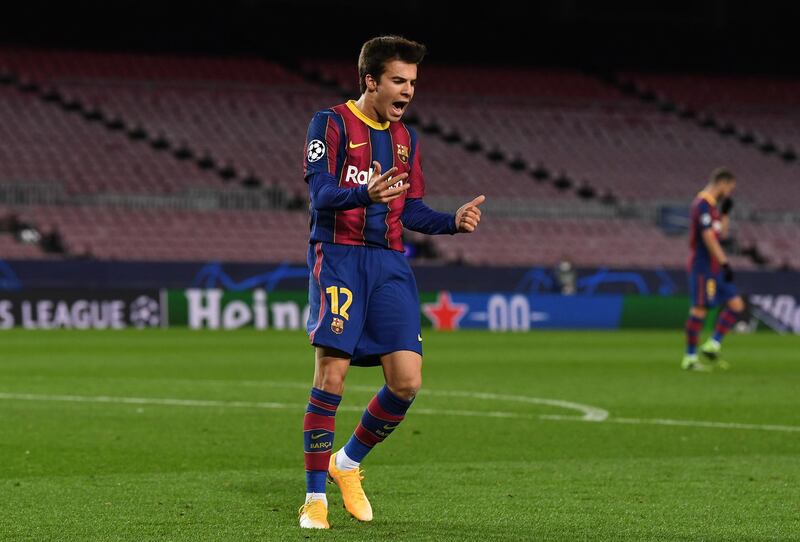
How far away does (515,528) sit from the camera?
6023 mm

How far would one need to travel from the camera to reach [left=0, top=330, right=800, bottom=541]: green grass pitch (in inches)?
241

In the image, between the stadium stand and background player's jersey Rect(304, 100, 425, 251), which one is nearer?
background player's jersey Rect(304, 100, 425, 251)

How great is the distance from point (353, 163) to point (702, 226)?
10.6m

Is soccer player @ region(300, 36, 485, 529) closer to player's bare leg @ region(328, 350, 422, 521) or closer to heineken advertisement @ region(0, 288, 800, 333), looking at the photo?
player's bare leg @ region(328, 350, 422, 521)

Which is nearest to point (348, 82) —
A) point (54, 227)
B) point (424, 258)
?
point (424, 258)

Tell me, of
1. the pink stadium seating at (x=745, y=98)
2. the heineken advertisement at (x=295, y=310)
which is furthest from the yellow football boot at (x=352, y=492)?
the pink stadium seating at (x=745, y=98)

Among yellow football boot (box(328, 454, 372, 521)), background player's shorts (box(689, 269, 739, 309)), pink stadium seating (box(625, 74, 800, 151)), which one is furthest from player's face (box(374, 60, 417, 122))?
pink stadium seating (box(625, 74, 800, 151))

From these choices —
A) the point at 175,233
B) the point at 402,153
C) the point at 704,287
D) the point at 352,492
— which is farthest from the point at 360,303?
the point at 175,233

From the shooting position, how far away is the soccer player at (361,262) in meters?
6.30

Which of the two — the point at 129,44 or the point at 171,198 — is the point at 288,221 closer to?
the point at 171,198

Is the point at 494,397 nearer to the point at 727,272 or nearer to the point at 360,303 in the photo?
the point at 727,272

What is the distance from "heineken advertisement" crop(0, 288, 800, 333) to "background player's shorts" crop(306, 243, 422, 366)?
19182 mm

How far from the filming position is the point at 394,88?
636 cm

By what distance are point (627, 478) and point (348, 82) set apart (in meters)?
34.0
